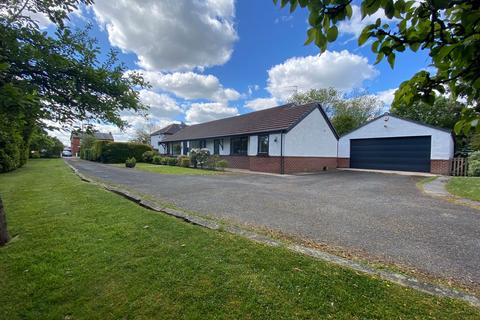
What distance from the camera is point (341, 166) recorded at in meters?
21.1

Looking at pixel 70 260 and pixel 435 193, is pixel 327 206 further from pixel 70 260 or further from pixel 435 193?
pixel 70 260

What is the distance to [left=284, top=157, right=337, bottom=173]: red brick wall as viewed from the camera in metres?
17.4

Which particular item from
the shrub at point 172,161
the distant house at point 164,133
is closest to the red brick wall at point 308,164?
the shrub at point 172,161

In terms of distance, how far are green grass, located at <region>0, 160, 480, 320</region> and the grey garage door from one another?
1738cm

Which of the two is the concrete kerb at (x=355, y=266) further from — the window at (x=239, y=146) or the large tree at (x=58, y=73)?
the window at (x=239, y=146)

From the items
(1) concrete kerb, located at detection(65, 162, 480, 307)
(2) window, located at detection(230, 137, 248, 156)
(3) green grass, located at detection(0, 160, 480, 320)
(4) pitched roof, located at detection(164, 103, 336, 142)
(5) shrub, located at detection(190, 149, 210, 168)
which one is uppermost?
(4) pitched roof, located at detection(164, 103, 336, 142)

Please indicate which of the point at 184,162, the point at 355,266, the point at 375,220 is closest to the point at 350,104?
the point at 184,162

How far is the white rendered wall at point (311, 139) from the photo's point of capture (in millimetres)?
17516

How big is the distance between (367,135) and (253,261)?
19302 mm

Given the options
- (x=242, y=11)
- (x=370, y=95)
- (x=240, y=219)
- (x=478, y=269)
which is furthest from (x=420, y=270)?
(x=370, y=95)

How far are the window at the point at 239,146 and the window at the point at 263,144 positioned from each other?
1.87m

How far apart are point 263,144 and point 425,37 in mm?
17716

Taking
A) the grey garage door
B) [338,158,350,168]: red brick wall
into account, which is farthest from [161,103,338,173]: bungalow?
the grey garage door

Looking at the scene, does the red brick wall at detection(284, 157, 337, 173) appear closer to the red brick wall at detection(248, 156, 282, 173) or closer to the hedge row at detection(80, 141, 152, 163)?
the red brick wall at detection(248, 156, 282, 173)
